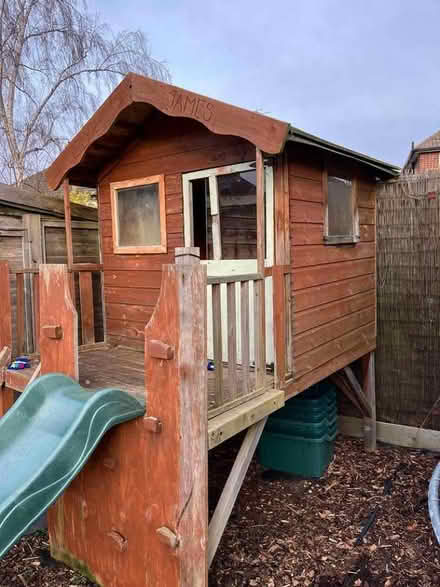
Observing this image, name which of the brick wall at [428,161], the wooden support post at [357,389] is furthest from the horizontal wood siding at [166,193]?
the brick wall at [428,161]

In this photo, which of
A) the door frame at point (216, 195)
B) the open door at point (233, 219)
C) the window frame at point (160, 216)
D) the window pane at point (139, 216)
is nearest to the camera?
the door frame at point (216, 195)

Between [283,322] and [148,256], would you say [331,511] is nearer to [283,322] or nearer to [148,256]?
[283,322]

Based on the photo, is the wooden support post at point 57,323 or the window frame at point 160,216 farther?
the window frame at point 160,216

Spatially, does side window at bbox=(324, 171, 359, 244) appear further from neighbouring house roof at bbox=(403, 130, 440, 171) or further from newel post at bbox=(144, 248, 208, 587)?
neighbouring house roof at bbox=(403, 130, 440, 171)

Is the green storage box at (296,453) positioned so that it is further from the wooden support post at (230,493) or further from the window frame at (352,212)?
the window frame at (352,212)

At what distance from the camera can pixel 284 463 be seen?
4.79 m

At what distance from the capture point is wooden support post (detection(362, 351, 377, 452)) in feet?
17.2

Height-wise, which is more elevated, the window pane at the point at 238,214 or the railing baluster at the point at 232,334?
the window pane at the point at 238,214

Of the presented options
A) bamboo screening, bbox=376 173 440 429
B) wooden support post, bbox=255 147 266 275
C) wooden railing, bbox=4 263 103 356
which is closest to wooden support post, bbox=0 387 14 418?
wooden railing, bbox=4 263 103 356

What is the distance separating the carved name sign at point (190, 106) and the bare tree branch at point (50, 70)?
297 inches

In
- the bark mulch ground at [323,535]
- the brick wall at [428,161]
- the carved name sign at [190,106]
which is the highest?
the brick wall at [428,161]

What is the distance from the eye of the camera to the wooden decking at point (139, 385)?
2715 mm

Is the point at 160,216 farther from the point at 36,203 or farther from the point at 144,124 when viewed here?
the point at 36,203

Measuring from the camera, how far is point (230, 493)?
9.58 feet
